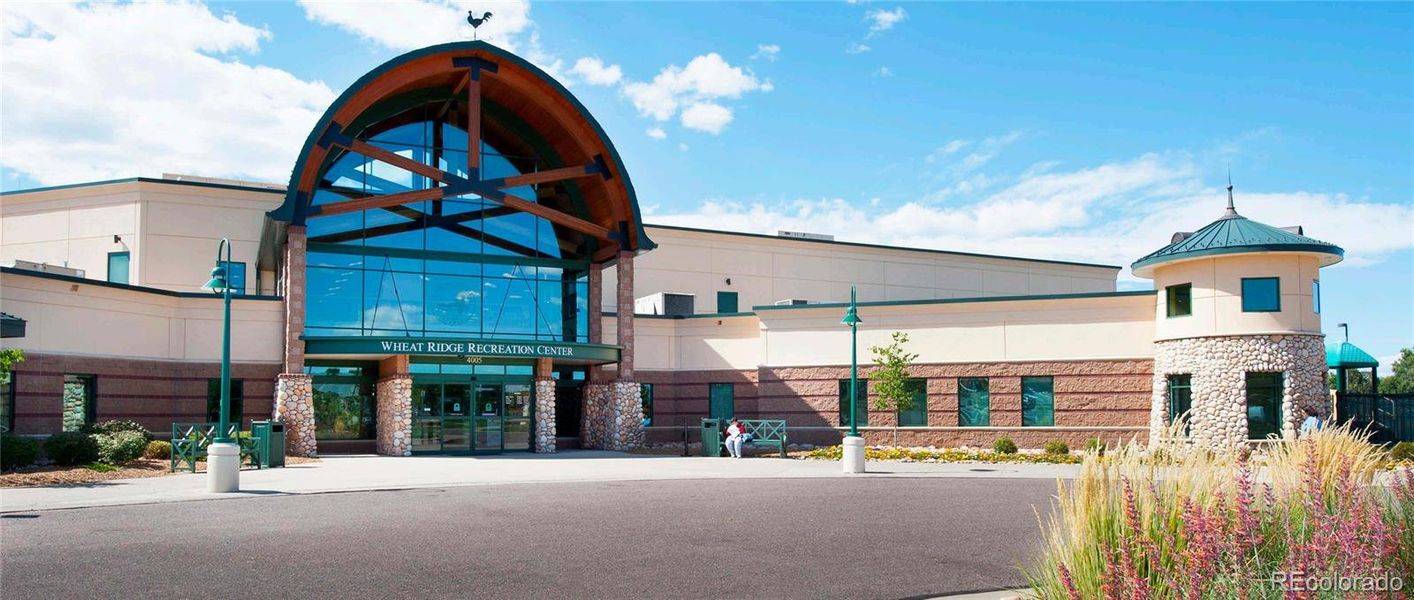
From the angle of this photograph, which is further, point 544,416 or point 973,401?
point 973,401

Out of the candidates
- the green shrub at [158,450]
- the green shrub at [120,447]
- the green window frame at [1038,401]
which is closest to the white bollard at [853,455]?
the green window frame at [1038,401]

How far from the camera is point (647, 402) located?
122 ft

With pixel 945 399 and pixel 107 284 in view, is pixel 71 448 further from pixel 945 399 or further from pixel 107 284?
pixel 945 399

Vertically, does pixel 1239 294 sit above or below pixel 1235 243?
below

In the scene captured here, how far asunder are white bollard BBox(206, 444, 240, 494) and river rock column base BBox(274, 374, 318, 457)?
34.4ft

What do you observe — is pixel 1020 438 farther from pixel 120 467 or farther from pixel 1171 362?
pixel 120 467

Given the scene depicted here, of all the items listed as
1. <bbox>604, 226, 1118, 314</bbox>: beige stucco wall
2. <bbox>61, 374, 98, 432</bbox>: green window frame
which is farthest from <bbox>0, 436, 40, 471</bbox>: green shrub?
<bbox>604, 226, 1118, 314</bbox>: beige stucco wall

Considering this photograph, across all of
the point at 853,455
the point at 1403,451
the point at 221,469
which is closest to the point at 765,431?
the point at 853,455

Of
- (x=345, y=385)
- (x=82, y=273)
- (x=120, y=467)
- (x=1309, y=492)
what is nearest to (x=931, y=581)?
(x=1309, y=492)

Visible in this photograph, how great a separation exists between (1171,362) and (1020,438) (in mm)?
4885

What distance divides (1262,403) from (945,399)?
29.1ft

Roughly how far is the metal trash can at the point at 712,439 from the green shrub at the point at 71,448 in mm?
15623

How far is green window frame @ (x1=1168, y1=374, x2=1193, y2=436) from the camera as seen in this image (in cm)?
3025

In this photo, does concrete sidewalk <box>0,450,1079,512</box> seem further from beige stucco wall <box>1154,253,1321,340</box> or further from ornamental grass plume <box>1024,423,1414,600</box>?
ornamental grass plume <box>1024,423,1414,600</box>
